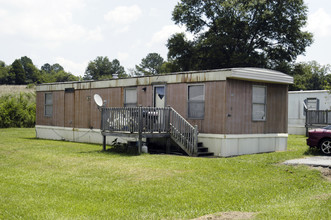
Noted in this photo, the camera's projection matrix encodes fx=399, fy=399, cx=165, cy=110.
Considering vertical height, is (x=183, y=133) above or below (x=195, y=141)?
above

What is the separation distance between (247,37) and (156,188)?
96.2 feet

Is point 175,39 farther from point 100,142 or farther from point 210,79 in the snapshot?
point 210,79

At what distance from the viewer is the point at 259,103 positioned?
14609 mm

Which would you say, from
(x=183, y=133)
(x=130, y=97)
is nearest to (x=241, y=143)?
(x=183, y=133)

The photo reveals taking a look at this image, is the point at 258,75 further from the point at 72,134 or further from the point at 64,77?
the point at 64,77

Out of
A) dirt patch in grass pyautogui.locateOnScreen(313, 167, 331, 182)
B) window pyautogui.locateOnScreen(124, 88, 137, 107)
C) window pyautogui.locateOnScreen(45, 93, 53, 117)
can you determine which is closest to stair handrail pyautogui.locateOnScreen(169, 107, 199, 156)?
window pyautogui.locateOnScreen(124, 88, 137, 107)

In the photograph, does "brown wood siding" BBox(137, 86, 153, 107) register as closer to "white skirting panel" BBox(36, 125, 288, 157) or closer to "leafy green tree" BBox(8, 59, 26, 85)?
"white skirting panel" BBox(36, 125, 288, 157)

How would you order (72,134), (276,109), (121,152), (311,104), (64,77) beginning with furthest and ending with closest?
(64,77) → (311,104) → (72,134) → (276,109) → (121,152)

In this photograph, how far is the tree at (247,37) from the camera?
1347 inches

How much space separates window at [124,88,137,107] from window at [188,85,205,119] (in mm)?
3110

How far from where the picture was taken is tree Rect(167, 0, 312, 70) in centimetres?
3422

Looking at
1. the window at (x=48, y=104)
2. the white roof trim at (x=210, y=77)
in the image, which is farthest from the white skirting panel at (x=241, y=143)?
the window at (x=48, y=104)

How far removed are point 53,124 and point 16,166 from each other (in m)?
10.3

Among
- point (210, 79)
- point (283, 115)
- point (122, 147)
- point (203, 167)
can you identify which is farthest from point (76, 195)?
point (283, 115)
